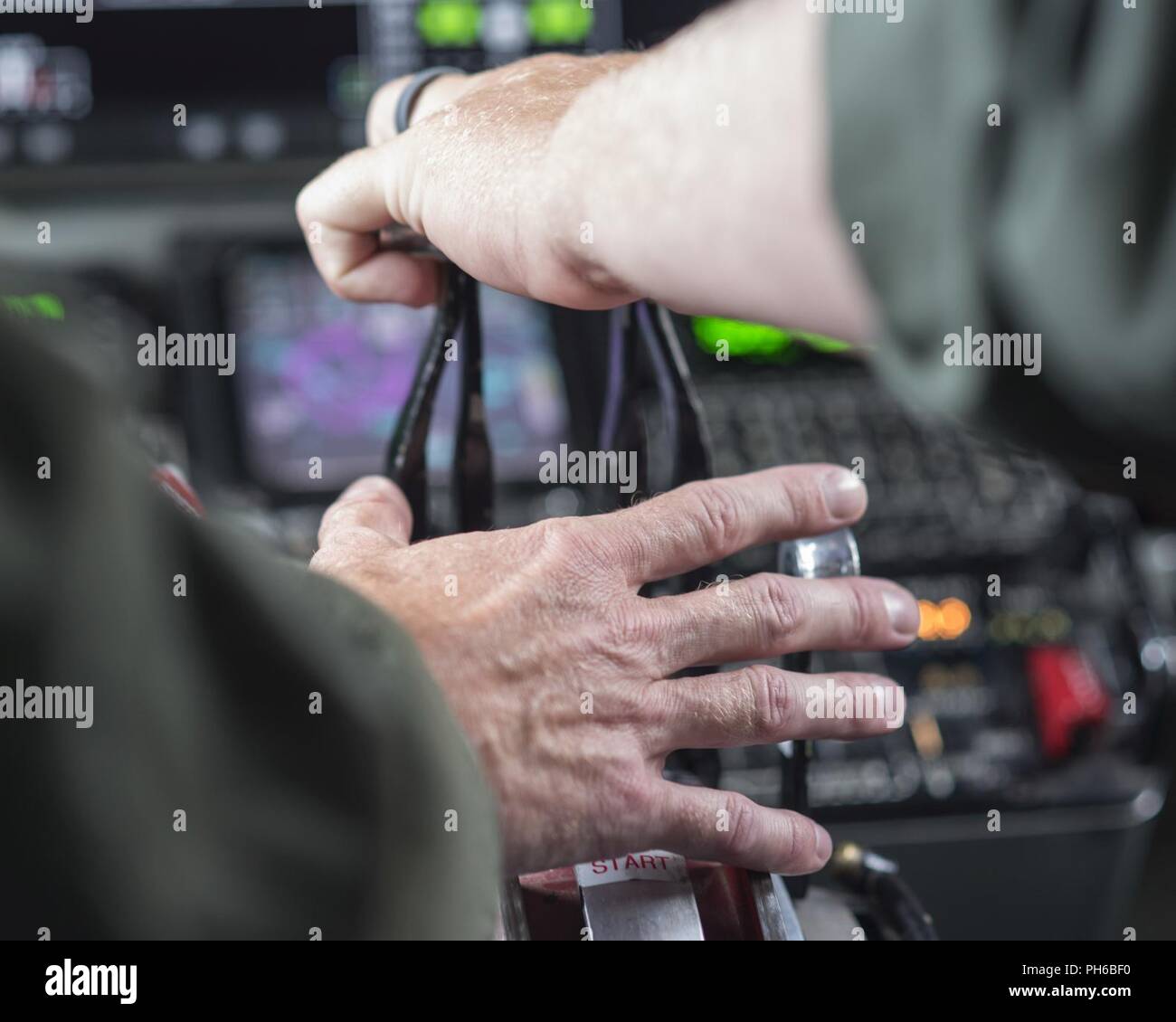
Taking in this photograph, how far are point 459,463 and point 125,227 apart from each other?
1.16 metres

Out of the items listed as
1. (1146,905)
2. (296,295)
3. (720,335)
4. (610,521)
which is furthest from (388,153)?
(1146,905)

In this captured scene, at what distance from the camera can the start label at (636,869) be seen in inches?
23.1

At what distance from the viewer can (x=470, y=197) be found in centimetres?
63

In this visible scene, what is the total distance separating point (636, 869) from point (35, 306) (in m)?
0.34

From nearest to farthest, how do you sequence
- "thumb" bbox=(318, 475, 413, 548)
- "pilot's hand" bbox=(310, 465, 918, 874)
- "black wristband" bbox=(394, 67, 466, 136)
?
"pilot's hand" bbox=(310, 465, 918, 874)
"thumb" bbox=(318, 475, 413, 548)
"black wristband" bbox=(394, 67, 466, 136)

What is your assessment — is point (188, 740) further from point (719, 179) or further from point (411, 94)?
point (411, 94)

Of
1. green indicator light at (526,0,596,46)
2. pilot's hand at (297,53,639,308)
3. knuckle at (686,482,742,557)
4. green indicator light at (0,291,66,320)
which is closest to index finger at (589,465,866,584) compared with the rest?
knuckle at (686,482,742,557)

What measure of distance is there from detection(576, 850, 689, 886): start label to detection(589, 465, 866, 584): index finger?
0.12 m

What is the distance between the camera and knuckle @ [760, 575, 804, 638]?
1.92ft

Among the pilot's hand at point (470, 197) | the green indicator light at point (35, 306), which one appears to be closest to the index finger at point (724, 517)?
the pilot's hand at point (470, 197)

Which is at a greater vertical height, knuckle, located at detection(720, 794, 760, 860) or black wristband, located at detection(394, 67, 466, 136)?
black wristband, located at detection(394, 67, 466, 136)

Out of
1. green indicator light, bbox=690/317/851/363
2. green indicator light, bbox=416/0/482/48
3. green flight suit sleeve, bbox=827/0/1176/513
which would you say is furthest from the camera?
green indicator light, bbox=416/0/482/48

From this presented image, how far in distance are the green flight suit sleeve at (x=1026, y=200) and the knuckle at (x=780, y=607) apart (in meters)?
0.17

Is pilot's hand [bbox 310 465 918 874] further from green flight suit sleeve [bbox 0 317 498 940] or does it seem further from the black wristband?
the black wristband
